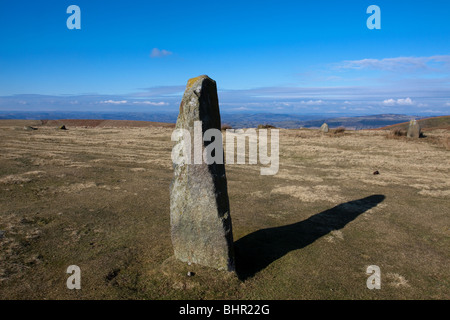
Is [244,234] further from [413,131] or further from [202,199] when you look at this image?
[413,131]

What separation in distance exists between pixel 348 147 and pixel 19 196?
2621cm

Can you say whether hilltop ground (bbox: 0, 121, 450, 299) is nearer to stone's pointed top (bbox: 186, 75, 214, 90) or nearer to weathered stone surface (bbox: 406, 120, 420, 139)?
stone's pointed top (bbox: 186, 75, 214, 90)

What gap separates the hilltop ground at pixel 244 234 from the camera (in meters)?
6.53

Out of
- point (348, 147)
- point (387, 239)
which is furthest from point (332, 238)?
point (348, 147)

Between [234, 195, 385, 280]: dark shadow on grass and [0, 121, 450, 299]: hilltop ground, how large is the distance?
3 cm

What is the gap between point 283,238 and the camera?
8.99 metres

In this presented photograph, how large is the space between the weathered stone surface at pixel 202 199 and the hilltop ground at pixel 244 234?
47 centimetres

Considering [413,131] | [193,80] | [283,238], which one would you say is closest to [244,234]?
[283,238]

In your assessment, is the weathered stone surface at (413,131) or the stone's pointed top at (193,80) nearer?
the stone's pointed top at (193,80)

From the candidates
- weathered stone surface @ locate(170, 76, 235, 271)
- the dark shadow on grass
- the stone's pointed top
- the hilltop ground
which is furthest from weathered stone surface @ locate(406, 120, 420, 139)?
the stone's pointed top

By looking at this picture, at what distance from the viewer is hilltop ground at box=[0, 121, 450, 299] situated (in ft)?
21.4

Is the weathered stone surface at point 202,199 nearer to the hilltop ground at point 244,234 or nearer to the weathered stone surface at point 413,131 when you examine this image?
the hilltop ground at point 244,234

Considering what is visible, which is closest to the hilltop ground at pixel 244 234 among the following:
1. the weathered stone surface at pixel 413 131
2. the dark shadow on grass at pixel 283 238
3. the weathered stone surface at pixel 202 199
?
the dark shadow on grass at pixel 283 238
